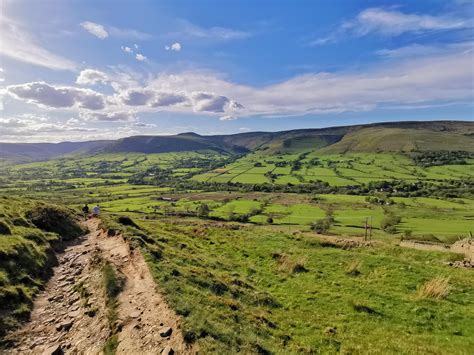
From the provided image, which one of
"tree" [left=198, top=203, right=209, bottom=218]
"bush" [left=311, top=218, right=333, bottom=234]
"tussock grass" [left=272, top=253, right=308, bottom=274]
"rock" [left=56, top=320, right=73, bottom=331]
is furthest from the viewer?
"tree" [left=198, top=203, right=209, bottom=218]

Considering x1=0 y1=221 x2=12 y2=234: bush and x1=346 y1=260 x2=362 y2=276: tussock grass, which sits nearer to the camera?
x1=0 y1=221 x2=12 y2=234: bush

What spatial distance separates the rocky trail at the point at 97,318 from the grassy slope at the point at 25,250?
24.6 inches

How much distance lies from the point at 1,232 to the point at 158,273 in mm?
11708

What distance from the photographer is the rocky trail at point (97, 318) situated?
9898 millimetres

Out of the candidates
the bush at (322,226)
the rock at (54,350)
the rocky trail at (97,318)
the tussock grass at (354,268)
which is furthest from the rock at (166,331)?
the bush at (322,226)

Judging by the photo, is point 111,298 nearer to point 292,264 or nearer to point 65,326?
point 65,326

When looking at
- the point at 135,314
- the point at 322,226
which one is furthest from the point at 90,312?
the point at 322,226

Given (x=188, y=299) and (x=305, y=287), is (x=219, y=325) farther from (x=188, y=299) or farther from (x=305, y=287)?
(x=305, y=287)

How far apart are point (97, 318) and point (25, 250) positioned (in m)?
8.18

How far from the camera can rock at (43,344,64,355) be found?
10.0 meters

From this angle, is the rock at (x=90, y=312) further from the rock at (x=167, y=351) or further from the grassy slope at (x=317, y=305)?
the rock at (x=167, y=351)

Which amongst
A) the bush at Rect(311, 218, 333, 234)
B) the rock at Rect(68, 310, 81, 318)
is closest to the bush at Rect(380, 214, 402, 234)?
the bush at Rect(311, 218, 333, 234)

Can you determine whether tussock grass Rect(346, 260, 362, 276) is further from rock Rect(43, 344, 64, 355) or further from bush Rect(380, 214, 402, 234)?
bush Rect(380, 214, 402, 234)

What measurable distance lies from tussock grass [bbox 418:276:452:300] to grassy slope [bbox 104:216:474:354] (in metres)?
0.33
